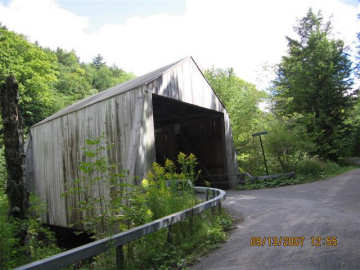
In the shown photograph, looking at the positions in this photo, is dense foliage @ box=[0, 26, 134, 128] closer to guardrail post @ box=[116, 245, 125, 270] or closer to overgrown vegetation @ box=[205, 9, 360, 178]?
overgrown vegetation @ box=[205, 9, 360, 178]

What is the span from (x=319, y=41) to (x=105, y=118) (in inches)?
592

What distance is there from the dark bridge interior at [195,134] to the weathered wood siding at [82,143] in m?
3.68

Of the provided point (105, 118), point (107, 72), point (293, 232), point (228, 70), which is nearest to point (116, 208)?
point (293, 232)

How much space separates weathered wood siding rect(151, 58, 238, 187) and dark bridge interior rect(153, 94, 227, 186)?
342 mm

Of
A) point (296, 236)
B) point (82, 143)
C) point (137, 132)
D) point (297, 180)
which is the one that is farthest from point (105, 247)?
point (297, 180)

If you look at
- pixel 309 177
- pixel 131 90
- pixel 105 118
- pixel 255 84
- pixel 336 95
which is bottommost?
pixel 309 177

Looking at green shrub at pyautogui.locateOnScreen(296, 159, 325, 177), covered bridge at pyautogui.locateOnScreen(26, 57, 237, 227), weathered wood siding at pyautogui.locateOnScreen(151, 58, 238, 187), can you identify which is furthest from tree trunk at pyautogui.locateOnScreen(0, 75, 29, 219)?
green shrub at pyautogui.locateOnScreen(296, 159, 325, 177)

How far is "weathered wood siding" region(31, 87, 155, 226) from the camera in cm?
630

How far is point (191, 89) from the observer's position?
29.7ft

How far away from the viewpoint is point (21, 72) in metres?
19.5

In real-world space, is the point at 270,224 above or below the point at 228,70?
below

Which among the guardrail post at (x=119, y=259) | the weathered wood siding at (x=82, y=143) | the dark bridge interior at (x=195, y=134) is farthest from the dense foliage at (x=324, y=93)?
the guardrail post at (x=119, y=259)

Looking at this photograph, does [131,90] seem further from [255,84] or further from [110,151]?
[255,84]

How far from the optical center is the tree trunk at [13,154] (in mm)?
3527
